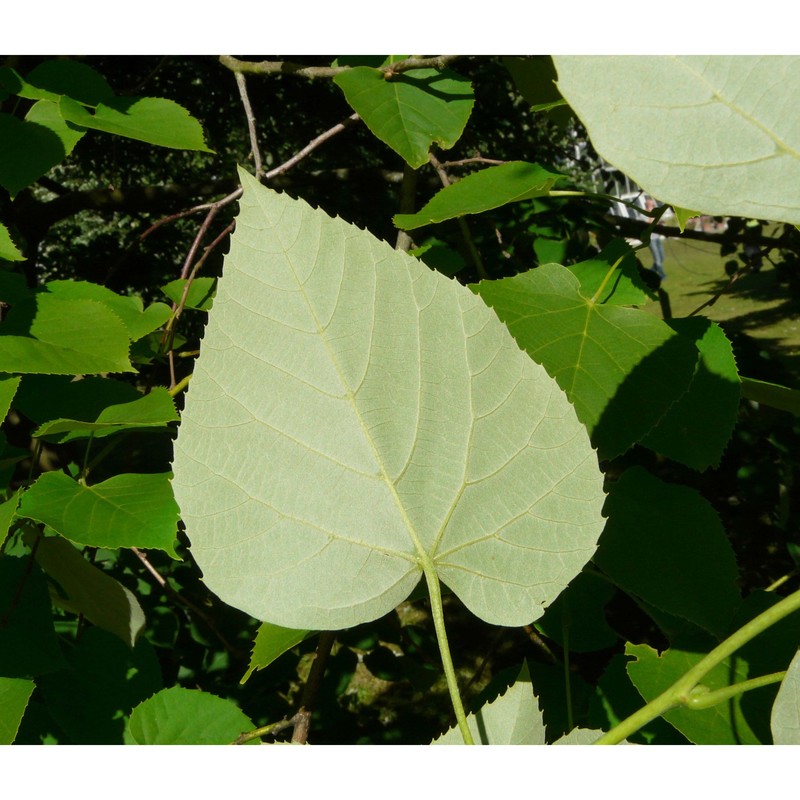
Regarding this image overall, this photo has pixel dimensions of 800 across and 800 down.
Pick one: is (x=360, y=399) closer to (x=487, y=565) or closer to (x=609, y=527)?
(x=487, y=565)

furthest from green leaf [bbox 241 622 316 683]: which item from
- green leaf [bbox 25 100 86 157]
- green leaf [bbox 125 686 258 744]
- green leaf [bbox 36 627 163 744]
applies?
green leaf [bbox 25 100 86 157]

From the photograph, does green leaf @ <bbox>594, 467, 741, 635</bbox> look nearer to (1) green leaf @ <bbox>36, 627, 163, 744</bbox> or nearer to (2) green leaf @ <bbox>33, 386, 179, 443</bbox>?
(2) green leaf @ <bbox>33, 386, 179, 443</bbox>

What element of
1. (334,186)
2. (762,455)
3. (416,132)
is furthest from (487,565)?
(762,455)

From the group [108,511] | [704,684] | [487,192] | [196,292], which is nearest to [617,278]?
[487,192]

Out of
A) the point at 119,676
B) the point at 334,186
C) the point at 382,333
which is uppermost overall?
the point at 382,333

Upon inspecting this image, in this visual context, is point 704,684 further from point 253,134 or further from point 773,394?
point 253,134
